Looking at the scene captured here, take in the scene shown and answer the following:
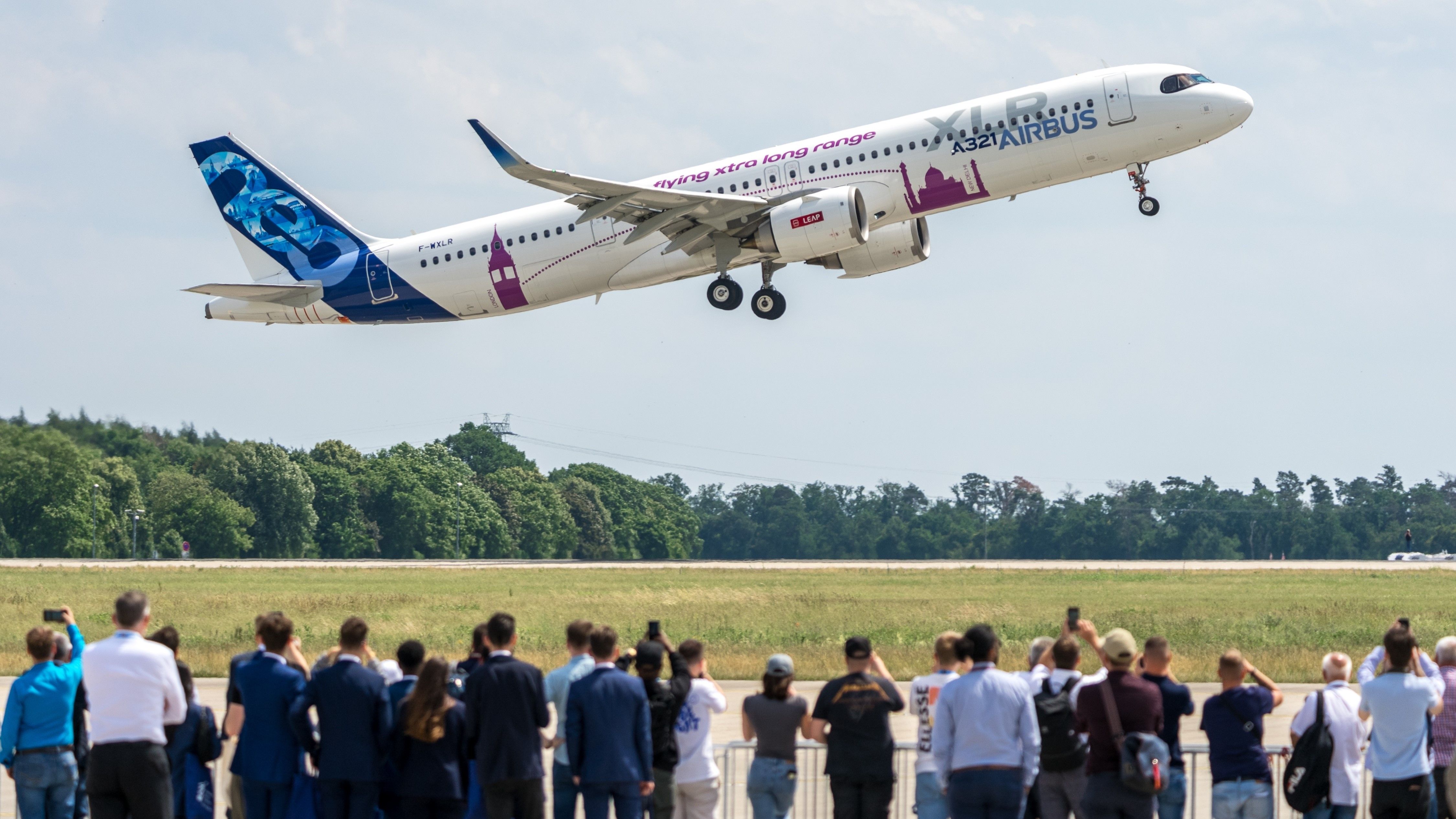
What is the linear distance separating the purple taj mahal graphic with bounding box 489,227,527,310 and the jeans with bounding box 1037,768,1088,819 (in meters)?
30.3

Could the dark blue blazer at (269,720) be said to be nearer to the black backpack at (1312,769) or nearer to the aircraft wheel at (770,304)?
the black backpack at (1312,769)

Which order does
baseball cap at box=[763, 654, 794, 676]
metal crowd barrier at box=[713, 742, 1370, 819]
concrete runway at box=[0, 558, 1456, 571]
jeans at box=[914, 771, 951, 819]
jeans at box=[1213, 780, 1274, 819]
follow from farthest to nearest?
concrete runway at box=[0, 558, 1456, 571], metal crowd barrier at box=[713, 742, 1370, 819], jeans at box=[914, 771, 951, 819], baseball cap at box=[763, 654, 794, 676], jeans at box=[1213, 780, 1274, 819]

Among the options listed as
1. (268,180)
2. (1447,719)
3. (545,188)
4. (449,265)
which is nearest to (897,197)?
(545,188)

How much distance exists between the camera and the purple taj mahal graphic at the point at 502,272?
40125 millimetres

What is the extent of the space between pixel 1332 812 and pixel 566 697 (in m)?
5.75

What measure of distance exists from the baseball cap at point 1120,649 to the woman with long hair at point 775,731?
7.36ft

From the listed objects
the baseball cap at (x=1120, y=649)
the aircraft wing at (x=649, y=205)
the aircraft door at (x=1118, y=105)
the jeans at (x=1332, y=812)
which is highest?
the aircraft door at (x=1118, y=105)

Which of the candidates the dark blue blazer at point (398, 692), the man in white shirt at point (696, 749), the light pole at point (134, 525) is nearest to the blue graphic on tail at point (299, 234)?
the man in white shirt at point (696, 749)

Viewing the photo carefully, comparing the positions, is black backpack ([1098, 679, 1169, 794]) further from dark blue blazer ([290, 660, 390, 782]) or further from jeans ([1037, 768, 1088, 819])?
dark blue blazer ([290, 660, 390, 782])

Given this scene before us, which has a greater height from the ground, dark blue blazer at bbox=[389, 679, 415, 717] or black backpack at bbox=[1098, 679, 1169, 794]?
dark blue blazer at bbox=[389, 679, 415, 717]

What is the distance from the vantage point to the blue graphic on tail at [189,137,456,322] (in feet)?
139

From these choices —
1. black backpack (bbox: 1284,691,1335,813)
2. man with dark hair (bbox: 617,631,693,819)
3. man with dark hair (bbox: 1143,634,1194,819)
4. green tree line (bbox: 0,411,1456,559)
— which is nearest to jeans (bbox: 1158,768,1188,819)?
man with dark hair (bbox: 1143,634,1194,819)

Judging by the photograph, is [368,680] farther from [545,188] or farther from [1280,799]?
[545,188]

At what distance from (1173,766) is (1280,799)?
498cm
